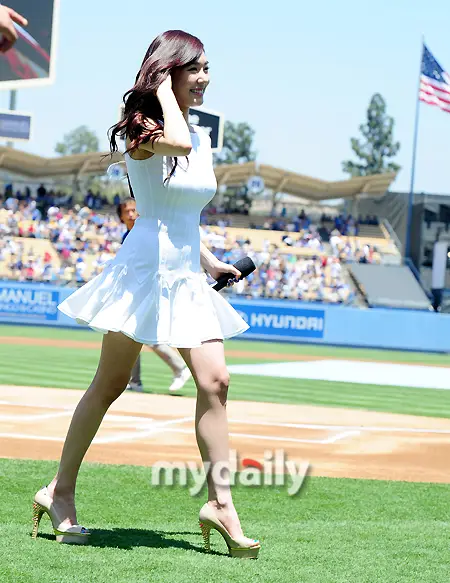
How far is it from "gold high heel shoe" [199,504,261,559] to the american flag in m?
30.2

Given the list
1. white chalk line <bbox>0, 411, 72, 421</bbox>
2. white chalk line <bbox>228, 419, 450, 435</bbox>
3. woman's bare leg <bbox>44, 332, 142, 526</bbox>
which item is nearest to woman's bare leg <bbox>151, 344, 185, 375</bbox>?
white chalk line <bbox>228, 419, 450, 435</bbox>

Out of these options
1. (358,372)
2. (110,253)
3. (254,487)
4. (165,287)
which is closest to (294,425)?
(254,487)

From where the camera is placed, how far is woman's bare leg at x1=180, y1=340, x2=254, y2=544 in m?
4.46

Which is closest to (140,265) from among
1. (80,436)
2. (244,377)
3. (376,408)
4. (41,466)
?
(80,436)

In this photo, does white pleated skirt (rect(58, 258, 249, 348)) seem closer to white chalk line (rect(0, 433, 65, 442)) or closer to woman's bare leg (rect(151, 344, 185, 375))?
white chalk line (rect(0, 433, 65, 442))

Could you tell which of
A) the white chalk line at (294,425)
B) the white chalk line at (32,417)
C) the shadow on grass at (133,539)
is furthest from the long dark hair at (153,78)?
the white chalk line at (294,425)

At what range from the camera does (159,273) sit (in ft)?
14.6

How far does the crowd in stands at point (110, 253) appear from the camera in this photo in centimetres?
3662

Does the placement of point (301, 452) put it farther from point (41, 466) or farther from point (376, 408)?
point (376, 408)

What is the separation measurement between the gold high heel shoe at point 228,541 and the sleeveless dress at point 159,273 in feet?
2.44

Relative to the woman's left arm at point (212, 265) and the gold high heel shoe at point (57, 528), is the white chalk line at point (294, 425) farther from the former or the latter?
the gold high heel shoe at point (57, 528)

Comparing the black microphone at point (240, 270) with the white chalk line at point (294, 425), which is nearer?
the black microphone at point (240, 270)

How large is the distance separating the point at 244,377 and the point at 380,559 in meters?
12.0

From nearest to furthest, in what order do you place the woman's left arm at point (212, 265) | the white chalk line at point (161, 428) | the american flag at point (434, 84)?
the woman's left arm at point (212, 265)
the white chalk line at point (161, 428)
the american flag at point (434, 84)
